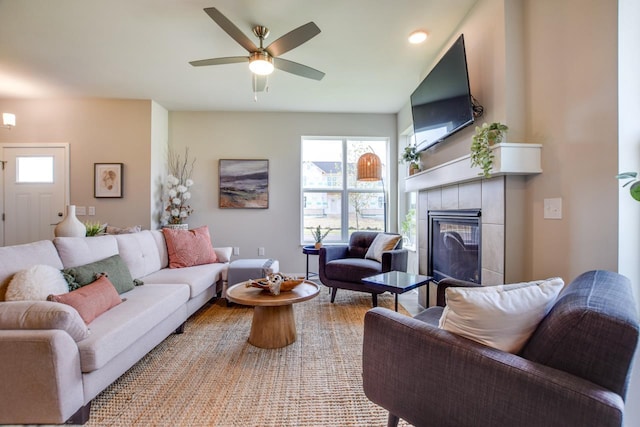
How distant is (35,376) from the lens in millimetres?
1276

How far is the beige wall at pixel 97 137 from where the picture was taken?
401 centimetres

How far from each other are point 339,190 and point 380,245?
1491 mm

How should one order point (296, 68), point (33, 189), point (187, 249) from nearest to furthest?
point (296, 68), point (187, 249), point (33, 189)

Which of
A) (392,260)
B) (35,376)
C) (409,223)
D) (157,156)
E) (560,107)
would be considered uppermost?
(157,156)

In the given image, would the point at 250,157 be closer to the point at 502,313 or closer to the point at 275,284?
the point at 275,284

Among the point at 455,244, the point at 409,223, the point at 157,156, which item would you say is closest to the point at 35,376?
the point at 455,244

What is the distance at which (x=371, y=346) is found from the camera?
48.5 inches

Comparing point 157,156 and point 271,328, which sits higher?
point 157,156

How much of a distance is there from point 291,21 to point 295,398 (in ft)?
8.92

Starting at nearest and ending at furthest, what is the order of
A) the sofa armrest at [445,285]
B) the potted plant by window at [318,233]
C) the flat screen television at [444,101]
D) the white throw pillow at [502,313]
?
the white throw pillow at [502,313] → the sofa armrest at [445,285] → the flat screen television at [444,101] → the potted plant by window at [318,233]

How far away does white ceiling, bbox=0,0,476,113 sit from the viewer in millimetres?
2215

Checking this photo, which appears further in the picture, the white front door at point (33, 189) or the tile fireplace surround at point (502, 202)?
the white front door at point (33, 189)

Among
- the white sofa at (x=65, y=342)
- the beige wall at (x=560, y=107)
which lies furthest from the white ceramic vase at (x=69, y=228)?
the beige wall at (x=560, y=107)

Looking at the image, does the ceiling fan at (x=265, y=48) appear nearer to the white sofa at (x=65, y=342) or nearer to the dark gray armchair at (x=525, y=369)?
the white sofa at (x=65, y=342)
